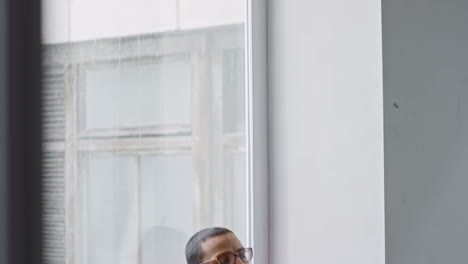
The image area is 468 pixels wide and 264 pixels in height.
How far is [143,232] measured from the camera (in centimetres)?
112

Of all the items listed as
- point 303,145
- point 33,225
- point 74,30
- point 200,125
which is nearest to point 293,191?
point 303,145

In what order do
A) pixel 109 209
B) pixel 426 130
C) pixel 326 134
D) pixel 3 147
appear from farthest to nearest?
pixel 426 130 → pixel 326 134 → pixel 109 209 → pixel 3 147

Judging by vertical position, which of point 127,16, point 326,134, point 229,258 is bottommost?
point 229,258

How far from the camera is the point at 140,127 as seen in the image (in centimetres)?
112

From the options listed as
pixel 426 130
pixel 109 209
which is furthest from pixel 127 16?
pixel 426 130

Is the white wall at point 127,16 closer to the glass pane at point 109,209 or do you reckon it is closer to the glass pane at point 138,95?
the glass pane at point 138,95

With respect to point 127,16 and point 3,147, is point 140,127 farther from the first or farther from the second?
point 3,147

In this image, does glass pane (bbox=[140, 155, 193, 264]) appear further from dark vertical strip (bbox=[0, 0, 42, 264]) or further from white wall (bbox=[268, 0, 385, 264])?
dark vertical strip (bbox=[0, 0, 42, 264])

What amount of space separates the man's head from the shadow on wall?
82mm

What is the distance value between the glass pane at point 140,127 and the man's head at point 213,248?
10 centimetres

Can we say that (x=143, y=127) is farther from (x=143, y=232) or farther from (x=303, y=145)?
(x=303, y=145)

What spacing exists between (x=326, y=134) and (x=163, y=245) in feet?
1.37

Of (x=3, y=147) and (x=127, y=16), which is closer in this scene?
(x=3, y=147)

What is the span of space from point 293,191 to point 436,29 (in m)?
0.52
